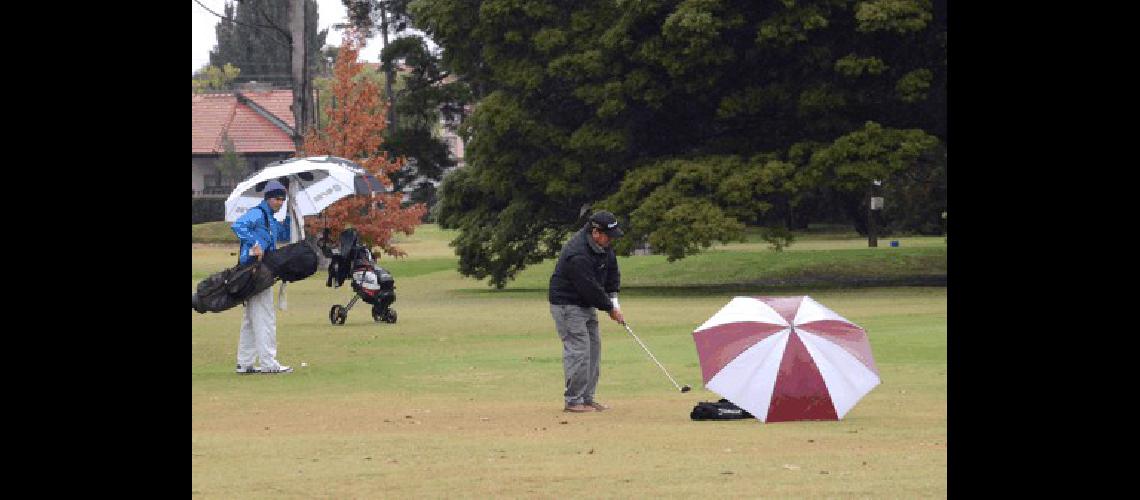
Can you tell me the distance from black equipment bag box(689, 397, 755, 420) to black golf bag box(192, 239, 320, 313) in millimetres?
6824

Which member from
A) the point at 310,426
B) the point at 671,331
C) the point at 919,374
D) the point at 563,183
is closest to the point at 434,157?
the point at 563,183

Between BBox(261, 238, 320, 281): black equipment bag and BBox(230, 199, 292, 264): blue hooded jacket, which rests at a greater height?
BBox(230, 199, 292, 264): blue hooded jacket

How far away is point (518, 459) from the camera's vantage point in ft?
43.0

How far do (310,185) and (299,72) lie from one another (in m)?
28.8

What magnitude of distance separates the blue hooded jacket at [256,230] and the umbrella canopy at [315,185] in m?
2.49

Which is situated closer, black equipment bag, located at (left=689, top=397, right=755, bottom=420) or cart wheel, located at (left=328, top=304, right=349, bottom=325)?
black equipment bag, located at (left=689, top=397, right=755, bottom=420)

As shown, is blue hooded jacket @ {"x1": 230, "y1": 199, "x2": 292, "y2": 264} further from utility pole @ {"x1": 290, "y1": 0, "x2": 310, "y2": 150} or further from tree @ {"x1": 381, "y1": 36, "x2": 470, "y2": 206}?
tree @ {"x1": 381, "y1": 36, "x2": 470, "y2": 206}

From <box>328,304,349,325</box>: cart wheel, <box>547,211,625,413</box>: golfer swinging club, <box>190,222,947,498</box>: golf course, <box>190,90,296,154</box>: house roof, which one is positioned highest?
<box>190,90,296,154</box>: house roof

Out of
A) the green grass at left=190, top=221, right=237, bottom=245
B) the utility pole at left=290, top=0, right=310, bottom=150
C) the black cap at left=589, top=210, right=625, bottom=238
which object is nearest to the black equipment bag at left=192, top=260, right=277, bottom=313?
the black cap at left=589, top=210, right=625, bottom=238

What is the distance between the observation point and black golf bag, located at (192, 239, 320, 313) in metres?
20.8

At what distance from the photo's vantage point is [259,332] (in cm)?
2138

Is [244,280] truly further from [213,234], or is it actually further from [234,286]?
[213,234]

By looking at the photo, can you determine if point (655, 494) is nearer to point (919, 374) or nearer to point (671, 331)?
point (919, 374)
